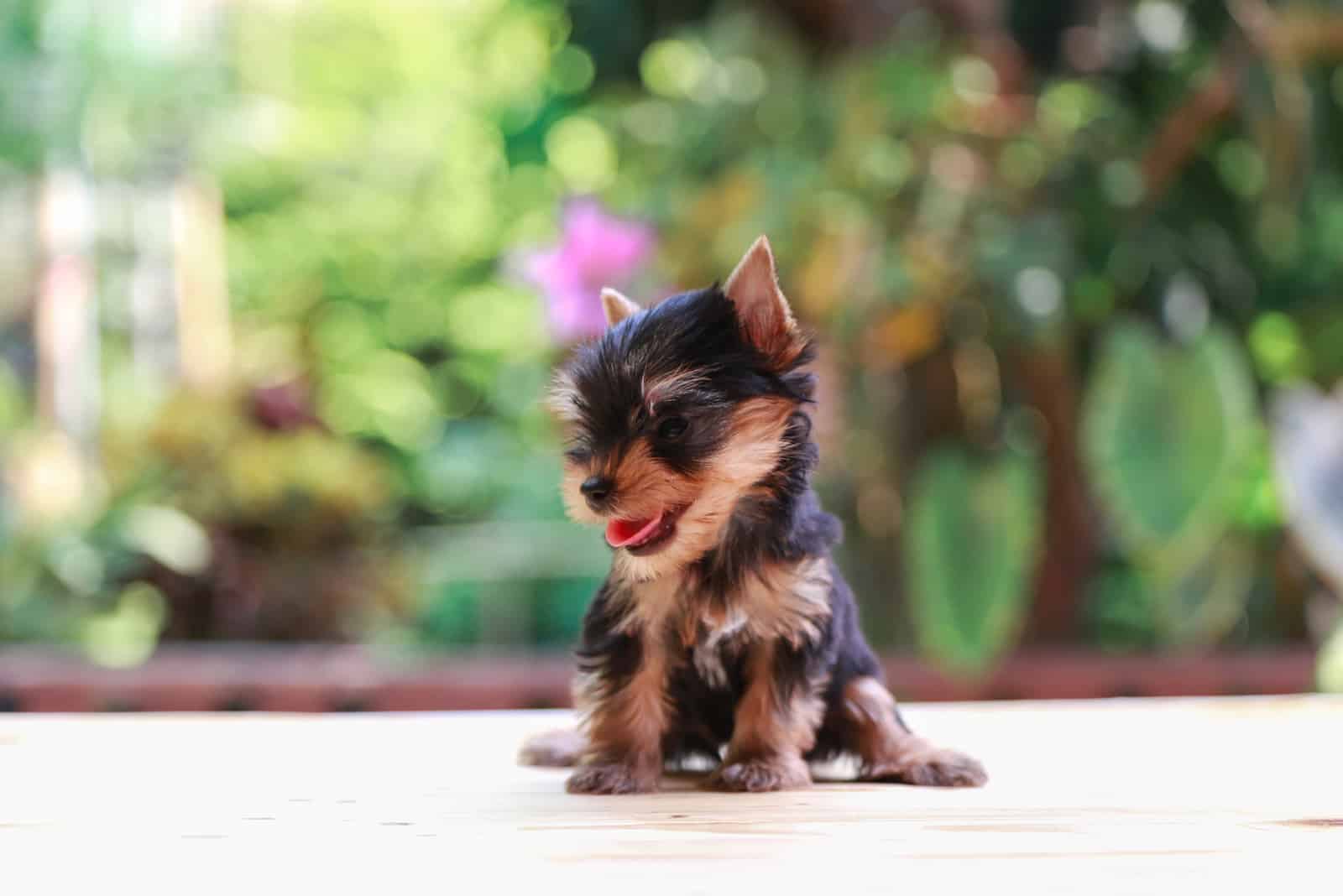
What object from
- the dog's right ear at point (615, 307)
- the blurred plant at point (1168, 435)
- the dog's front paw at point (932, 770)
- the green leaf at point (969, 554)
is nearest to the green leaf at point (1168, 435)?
the blurred plant at point (1168, 435)

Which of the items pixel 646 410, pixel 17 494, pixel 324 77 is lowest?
pixel 17 494

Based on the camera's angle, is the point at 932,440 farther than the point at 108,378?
No

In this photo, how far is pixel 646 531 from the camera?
1452mm

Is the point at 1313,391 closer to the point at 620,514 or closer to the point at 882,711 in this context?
the point at 882,711

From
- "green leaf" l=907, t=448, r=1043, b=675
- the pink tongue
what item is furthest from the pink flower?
the pink tongue

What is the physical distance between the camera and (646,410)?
1.44 meters

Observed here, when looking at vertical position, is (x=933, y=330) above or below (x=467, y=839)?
above

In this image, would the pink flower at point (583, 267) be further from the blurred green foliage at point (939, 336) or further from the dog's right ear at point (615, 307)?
the dog's right ear at point (615, 307)

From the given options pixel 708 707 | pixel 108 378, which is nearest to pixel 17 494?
pixel 108 378

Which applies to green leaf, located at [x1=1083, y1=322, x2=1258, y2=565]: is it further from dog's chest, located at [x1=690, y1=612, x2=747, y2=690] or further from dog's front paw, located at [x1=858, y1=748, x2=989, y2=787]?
dog's chest, located at [x1=690, y1=612, x2=747, y2=690]

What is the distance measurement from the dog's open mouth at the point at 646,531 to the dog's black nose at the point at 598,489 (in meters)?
0.04

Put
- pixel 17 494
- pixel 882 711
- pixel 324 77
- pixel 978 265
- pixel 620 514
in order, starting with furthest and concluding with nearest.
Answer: pixel 324 77 < pixel 17 494 < pixel 978 265 < pixel 882 711 < pixel 620 514

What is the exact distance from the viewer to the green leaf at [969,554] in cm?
422

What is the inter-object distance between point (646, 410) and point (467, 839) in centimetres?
43
